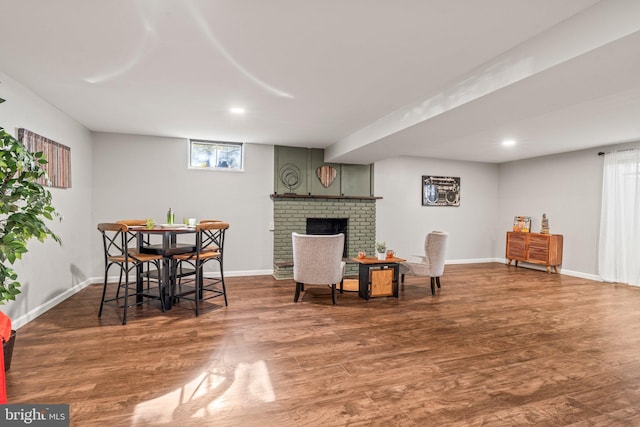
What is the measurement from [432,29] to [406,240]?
5.27 m

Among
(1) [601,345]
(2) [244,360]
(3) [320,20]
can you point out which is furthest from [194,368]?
(1) [601,345]

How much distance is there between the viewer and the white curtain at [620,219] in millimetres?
5191

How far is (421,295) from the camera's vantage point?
14.8ft

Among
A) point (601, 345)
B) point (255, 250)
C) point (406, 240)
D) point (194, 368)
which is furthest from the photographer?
point (406, 240)

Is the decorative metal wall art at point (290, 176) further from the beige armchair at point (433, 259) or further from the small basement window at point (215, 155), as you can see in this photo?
the beige armchair at point (433, 259)

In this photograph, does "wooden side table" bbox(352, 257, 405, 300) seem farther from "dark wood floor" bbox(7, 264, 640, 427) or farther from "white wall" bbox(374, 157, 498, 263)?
"white wall" bbox(374, 157, 498, 263)

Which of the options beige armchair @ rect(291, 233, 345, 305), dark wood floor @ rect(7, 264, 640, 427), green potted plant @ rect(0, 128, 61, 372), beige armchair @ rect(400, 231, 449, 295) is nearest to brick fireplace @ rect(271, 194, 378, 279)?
beige armchair @ rect(291, 233, 345, 305)

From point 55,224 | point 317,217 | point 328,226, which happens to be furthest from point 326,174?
point 55,224

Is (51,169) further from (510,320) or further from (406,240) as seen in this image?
(406,240)

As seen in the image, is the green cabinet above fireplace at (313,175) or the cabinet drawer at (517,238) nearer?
the green cabinet above fireplace at (313,175)

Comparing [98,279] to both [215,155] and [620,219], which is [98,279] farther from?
[620,219]

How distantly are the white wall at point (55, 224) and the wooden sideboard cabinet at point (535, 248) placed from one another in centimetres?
796

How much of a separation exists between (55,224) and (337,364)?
12.1ft

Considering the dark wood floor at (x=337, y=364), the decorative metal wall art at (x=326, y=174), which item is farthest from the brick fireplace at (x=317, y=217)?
the dark wood floor at (x=337, y=364)
